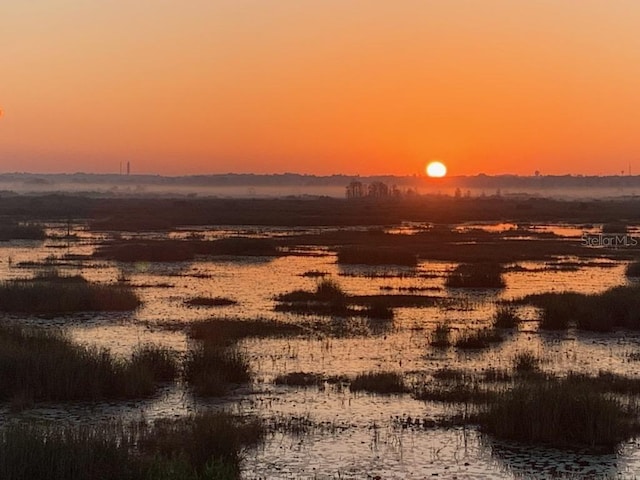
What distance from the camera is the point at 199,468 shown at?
12.6 meters

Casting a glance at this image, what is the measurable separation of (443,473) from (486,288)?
2580 cm

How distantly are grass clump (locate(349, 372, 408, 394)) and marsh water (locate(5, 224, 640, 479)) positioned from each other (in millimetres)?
406

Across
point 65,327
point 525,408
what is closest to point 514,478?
point 525,408

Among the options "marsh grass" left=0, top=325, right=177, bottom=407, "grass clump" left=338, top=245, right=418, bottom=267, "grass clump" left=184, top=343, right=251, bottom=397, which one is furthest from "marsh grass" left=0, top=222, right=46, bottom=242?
"grass clump" left=184, top=343, right=251, bottom=397

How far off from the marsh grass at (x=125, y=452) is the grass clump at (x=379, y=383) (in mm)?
4443

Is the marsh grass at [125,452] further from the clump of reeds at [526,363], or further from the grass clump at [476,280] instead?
the grass clump at [476,280]

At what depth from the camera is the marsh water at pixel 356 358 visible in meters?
14.0

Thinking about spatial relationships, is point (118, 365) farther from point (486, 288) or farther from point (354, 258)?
point (354, 258)

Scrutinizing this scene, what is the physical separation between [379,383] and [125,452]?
25.5 feet

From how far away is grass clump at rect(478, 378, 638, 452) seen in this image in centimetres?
1495

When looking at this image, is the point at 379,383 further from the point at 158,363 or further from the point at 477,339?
the point at 477,339

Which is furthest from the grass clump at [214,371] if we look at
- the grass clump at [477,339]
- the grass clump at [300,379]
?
the grass clump at [477,339]

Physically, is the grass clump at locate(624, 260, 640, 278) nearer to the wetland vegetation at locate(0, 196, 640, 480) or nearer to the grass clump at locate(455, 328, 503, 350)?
the wetland vegetation at locate(0, 196, 640, 480)

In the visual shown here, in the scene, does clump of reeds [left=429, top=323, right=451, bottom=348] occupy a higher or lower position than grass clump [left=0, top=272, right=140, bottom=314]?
lower
